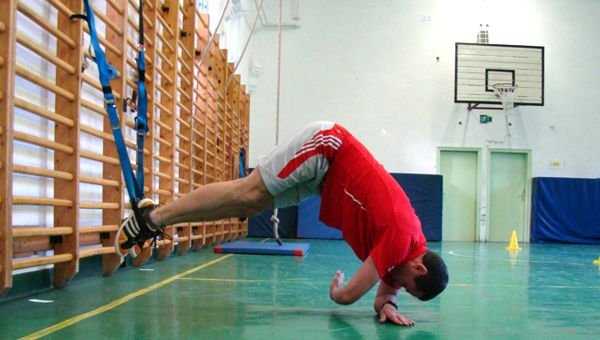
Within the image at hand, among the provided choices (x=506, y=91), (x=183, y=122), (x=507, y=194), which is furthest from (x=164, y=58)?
(x=507, y=194)

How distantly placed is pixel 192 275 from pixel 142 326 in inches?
71.1

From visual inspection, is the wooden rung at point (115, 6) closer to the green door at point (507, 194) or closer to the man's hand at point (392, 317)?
the man's hand at point (392, 317)

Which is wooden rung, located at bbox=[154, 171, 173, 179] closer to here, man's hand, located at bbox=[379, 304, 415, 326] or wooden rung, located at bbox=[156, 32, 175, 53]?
wooden rung, located at bbox=[156, 32, 175, 53]

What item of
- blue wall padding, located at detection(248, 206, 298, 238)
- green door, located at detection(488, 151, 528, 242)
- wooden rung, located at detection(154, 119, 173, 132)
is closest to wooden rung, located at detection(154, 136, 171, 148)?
wooden rung, located at detection(154, 119, 173, 132)

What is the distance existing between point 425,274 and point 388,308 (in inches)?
10.8

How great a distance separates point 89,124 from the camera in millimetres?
3873

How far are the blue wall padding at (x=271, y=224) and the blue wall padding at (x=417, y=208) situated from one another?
205 millimetres

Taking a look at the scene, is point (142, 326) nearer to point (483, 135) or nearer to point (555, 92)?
point (483, 135)

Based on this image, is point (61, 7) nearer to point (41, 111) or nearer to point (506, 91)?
point (41, 111)

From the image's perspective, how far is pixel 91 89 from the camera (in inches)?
152

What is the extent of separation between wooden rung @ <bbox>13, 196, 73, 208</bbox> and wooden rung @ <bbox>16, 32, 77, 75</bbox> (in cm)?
78

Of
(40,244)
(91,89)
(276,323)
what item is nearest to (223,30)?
(91,89)

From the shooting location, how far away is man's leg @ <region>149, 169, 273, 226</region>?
248 cm

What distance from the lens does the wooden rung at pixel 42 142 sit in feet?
8.60
